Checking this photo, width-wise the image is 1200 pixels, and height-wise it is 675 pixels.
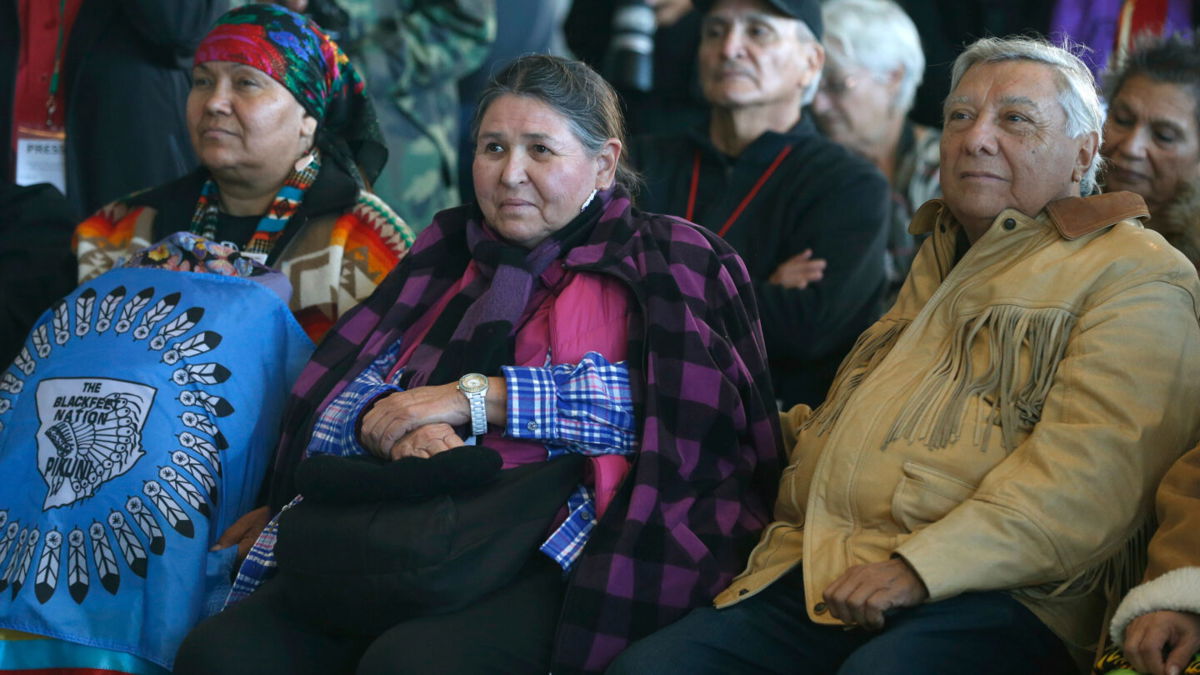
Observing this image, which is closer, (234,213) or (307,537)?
(307,537)

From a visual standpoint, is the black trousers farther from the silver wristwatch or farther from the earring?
the earring

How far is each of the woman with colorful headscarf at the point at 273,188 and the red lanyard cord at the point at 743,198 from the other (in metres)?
0.87

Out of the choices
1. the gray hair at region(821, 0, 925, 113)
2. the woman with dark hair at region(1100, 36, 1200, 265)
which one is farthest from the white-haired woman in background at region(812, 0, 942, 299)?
the woman with dark hair at region(1100, 36, 1200, 265)

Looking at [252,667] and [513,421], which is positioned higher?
[513,421]

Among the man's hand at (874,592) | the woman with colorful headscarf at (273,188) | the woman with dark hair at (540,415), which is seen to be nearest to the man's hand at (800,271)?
the woman with dark hair at (540,415)

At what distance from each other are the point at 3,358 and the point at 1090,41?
11.3ft

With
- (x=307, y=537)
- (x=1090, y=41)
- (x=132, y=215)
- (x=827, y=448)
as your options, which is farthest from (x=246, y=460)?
(x=1090, y=41)

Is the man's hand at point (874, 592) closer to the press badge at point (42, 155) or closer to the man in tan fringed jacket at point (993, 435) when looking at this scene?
the man in tan fringed jacket at point (993, 435)

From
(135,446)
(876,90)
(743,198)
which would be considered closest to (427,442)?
(135,446)

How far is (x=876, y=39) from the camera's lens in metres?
4.59

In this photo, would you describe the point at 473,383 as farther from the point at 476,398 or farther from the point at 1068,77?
the point at 1068,77

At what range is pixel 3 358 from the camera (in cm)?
342

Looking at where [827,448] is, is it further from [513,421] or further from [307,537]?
[307,537]

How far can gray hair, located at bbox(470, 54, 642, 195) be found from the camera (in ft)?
8.95
